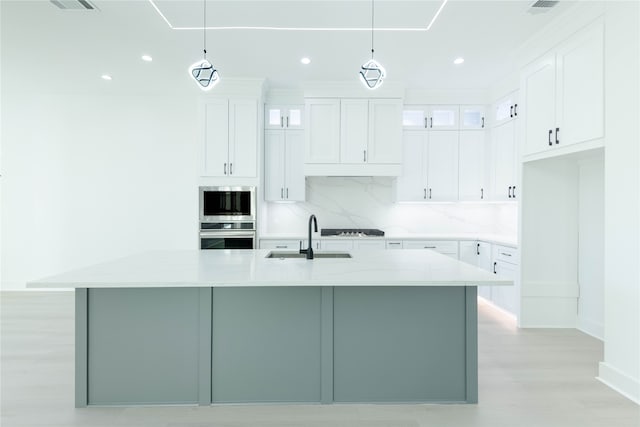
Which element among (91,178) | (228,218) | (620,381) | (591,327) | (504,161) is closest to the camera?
(620,381)

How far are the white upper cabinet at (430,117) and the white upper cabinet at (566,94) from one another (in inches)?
55.1

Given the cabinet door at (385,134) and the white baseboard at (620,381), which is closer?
the white baseboard at (620,381)

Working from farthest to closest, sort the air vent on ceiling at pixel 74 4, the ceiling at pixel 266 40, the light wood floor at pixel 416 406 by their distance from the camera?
1. the ceiling at pixel 266 40
2. the air vent on ceiling at pixel 74 4
3. the light wood floor at pixel 416 406

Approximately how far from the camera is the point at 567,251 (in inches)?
160

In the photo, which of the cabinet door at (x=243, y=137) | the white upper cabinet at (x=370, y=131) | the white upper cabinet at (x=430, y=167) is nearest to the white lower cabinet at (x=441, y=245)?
the white upper cabinet at (x=430, y=167)

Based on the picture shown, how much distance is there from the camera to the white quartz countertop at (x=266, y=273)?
2.04 meters

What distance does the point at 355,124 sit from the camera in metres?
5.17

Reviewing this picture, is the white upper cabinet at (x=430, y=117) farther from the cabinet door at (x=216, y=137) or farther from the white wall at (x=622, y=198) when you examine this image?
the white wall at (x=622, y=198)

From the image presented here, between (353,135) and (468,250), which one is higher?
(353,135)

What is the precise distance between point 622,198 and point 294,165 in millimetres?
3628

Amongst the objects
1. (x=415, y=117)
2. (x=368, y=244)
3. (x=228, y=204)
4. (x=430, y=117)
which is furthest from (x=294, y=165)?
(x=430, y=117)

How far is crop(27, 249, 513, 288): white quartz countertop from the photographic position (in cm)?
204

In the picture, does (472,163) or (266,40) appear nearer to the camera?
(266,40)

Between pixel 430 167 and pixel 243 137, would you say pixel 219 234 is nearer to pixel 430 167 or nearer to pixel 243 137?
pixel 243 137
